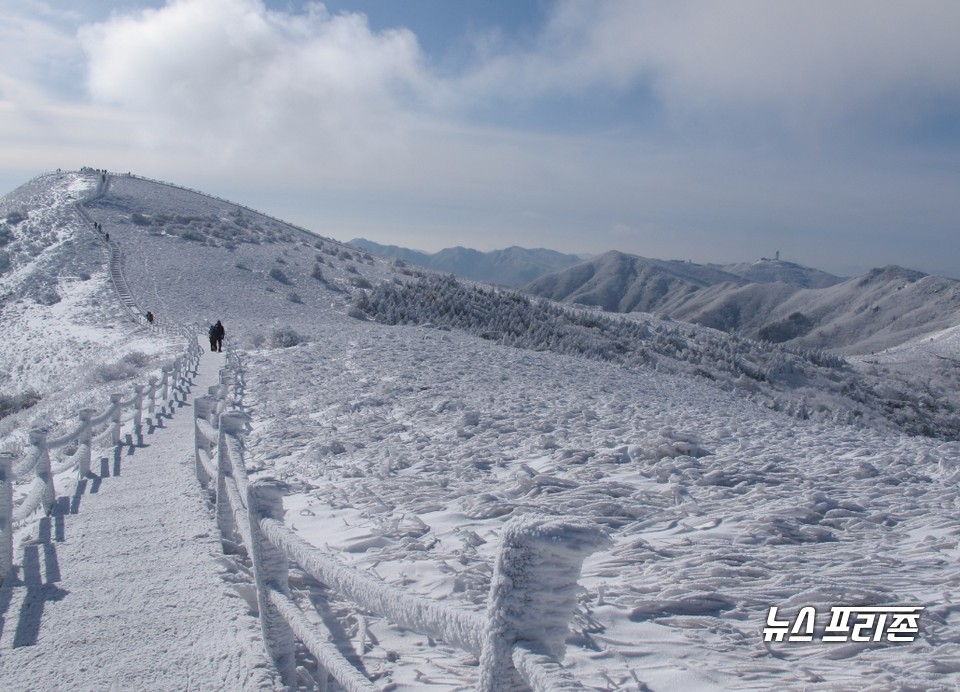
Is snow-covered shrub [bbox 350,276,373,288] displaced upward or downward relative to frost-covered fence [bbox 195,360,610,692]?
upward

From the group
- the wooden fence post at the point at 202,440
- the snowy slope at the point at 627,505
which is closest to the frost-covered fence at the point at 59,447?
the wooden fence post at the point at 202,440

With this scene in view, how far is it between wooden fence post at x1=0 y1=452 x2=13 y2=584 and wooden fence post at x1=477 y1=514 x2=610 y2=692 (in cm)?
542

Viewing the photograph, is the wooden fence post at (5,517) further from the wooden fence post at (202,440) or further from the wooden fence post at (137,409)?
the wooden fence post at (137,409)

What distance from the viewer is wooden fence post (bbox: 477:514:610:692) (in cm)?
237

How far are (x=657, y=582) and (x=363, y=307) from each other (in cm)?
3311

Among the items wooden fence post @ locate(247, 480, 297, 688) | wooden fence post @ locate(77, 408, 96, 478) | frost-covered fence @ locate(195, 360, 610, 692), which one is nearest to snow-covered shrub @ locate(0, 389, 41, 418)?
wooden fence post @ locate(77, 408, 96, 478)

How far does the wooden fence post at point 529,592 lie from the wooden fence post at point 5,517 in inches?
213

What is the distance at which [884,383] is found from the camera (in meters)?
38.2

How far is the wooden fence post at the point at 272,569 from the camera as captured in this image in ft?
14.0

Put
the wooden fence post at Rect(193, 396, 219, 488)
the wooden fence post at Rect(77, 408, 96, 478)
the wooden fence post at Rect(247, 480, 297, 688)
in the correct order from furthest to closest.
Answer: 1. the wooden fence post at Rect(77, 408, 96, 478)
2. the wooden fence post at Rect(193, 396, 219, 488)
3. the wooden fence post at Rect(247, 480, 297, 688)

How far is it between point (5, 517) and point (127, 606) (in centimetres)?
154

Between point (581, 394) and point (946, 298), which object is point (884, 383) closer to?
point (581, 394)

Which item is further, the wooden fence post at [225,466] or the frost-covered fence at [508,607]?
the wooden fence post at [225,466]

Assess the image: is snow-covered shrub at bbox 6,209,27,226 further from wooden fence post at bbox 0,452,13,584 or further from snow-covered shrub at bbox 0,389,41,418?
wooden fence post at bbox 0,452,13,584
